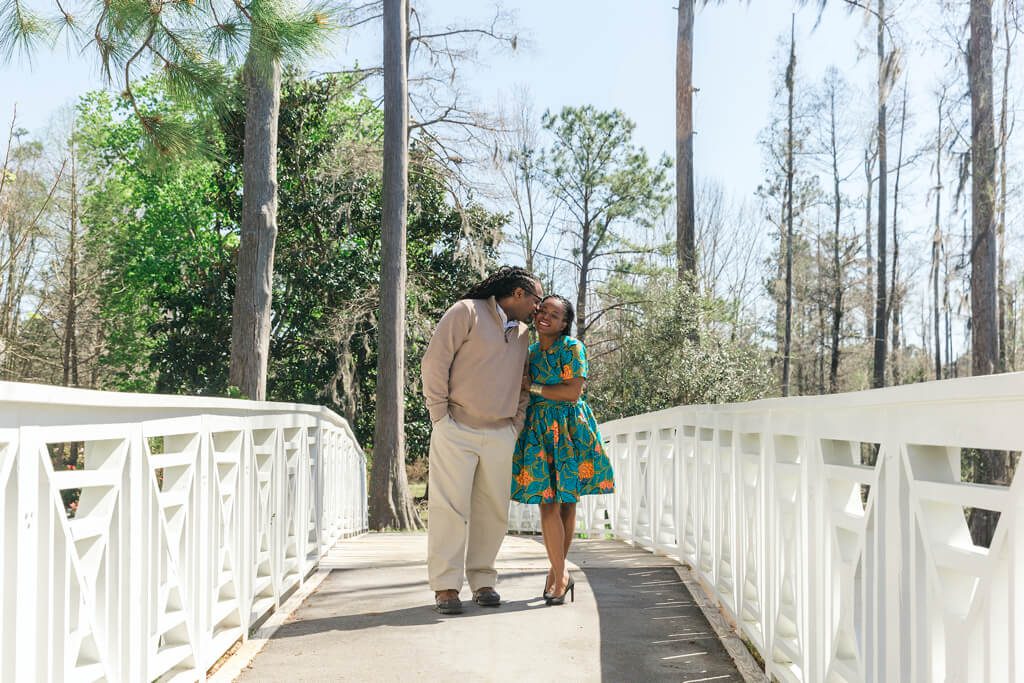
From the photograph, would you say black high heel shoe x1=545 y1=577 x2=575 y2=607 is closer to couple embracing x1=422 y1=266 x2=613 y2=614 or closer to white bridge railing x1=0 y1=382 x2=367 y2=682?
couple embracing x1=422 y1=266 x2=613 y2=614

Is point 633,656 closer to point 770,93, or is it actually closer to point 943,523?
point 943,523

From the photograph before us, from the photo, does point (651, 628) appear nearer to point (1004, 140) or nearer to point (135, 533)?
point (135, 533)

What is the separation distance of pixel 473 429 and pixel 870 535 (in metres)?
2.74

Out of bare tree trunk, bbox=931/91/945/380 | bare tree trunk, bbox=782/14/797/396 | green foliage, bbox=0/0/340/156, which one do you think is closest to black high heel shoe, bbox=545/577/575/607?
green foliage, bbox=0/0/340/156

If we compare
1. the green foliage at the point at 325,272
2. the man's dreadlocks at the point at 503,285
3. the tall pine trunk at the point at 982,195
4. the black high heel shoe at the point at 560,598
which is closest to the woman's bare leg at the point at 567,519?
the black high heel shoe at the point at 560,598

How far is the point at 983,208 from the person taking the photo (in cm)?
1395

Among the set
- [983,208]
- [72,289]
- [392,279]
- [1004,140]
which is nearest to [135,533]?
[392,279]

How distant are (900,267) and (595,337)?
10.1m

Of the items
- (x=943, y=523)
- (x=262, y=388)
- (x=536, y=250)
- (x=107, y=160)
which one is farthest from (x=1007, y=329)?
(x=943, y=523)

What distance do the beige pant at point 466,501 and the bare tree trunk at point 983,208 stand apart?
10022 mm

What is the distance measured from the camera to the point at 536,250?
2573 cm

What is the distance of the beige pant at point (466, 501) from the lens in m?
5.01

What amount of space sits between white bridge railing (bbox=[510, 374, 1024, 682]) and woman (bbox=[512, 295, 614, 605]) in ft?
2.09

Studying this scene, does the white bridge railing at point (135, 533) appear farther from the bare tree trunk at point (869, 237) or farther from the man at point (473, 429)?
the bare tree trunk at point (869, 237)
